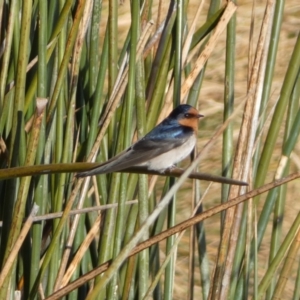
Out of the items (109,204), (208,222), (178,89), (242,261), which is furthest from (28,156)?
(208,222)

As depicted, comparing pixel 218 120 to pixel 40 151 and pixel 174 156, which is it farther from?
pixel 40 151

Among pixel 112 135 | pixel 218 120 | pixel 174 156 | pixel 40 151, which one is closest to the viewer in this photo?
pixel 40 151

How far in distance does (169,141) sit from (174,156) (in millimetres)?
59

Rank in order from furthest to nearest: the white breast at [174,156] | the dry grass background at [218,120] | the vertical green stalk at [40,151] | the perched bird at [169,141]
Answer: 1. the dry grass background at [218,120]
2. the white breast at [174,156]
3. the perched bird at [169,141]
4. the vertical green stalk at [40,151]

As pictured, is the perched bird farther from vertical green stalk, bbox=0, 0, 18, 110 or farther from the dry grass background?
the dry grass background

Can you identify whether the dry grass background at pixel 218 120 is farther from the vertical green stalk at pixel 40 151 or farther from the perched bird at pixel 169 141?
the vertical green stalk at pixel 40 151

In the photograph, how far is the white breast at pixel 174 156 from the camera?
2152mm

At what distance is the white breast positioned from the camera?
2152mm

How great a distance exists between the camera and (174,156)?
2.24 metres

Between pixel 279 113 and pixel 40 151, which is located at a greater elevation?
pixel 279 113

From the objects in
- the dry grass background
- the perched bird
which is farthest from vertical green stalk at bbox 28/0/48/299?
the dry grass background

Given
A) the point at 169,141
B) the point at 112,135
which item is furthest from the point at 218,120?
the point at 112,135

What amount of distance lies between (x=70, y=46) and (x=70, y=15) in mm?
186

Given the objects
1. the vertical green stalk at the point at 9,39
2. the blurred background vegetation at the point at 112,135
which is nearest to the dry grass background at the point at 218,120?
the blurred background vegetation at the point at 112,135
